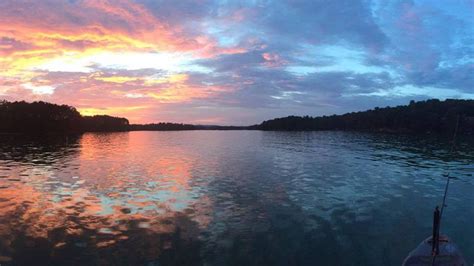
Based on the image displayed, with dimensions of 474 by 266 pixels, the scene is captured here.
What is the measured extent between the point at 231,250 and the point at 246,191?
60.5ft

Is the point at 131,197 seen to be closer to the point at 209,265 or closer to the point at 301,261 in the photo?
the point at 209,265

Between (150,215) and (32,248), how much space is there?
371 inches

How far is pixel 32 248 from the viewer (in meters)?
21.4

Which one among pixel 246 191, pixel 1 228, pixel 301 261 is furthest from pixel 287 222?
pixel 1 228

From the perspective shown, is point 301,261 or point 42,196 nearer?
point 301,261

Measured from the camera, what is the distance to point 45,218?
2805cm

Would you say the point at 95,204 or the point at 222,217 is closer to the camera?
the point at 222,217

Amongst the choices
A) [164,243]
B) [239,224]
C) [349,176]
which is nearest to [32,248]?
[164,243]

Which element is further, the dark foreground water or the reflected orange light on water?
the reflected orange light on water

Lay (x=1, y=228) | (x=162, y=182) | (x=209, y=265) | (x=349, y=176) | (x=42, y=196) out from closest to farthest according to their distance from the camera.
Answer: (x=209, y=265) < (x=1, y=228) < (x=42, y=196) < (x=162, y=182) < (x=349, y=176)

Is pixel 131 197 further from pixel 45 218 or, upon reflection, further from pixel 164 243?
pixel 164 243

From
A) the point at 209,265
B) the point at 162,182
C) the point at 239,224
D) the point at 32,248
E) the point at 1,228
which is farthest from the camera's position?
the point at 162,182

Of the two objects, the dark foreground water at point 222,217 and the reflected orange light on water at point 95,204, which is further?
the reflected orange light on water at point 95,204

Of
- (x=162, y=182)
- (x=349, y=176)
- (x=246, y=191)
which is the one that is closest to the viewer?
(x=246, y=191)
